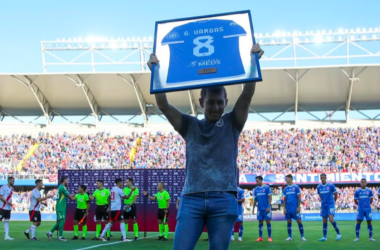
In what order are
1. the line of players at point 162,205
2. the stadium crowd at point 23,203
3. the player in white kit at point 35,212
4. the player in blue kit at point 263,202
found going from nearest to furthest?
1. the line of players at point 162,205
2. the player in white kit at point 35,212
3. the player in blue kit at point 263,202
4. the stadium crowd at point 23,203

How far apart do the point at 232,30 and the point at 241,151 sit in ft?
121

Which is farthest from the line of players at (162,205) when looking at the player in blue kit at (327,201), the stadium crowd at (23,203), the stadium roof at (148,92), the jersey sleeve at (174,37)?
the stadium roof at (148,92)

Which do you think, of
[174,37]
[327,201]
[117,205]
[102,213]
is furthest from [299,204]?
[174,37]

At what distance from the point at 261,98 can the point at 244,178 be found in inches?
377

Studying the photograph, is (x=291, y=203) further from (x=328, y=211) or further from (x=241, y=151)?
(x=241, y=151)

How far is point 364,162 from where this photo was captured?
3722 cm

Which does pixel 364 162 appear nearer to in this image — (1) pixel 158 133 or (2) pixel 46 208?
(1) pixel 158 133

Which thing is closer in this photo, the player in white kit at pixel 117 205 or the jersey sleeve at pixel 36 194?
the player in white kit at pixel 117 205

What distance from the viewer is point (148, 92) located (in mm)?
42500

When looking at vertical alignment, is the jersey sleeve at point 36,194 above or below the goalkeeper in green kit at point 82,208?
above

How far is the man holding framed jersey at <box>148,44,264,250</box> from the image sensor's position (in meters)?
3.50

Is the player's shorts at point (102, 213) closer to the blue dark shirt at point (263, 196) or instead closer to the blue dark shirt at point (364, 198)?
→ the blue dark shirt at point (263, 196)

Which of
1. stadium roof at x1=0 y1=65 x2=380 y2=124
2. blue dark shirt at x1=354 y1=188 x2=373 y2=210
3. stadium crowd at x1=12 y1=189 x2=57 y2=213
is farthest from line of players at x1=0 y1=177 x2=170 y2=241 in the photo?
stadium roof at x1=0 y1=65 x2=380 y2=124

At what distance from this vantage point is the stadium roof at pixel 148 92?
39938 mm
